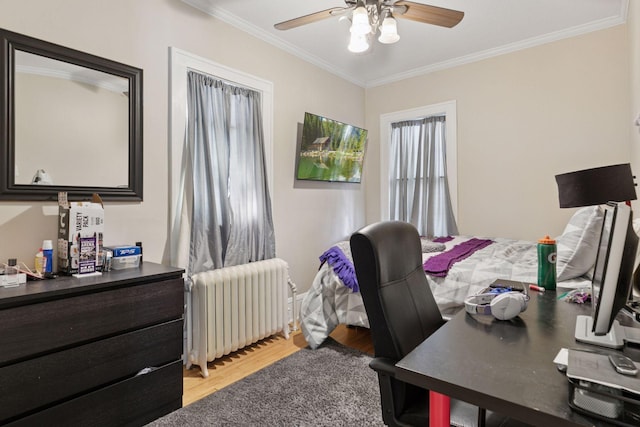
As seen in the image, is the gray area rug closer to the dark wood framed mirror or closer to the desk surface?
the desk surface

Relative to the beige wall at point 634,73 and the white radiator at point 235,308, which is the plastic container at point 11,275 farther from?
the beige wall at point 634,73

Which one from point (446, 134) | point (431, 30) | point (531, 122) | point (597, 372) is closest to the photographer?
point (597, 372)

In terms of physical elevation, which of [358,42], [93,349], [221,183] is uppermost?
[358,42]

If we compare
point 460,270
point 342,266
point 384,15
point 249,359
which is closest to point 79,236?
point 249,359

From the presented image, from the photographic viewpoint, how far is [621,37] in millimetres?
3057

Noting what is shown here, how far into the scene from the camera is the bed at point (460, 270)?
2.03m

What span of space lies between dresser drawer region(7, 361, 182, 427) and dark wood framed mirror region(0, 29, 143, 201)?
108cm

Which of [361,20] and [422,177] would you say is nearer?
[361,20]

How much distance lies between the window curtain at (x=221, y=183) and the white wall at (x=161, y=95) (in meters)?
0.17

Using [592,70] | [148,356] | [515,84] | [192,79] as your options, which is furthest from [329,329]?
[592,70]

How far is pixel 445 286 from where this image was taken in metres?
2.39

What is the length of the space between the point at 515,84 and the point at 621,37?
854mm

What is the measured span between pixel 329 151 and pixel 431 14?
187 cm

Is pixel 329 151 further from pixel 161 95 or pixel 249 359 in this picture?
pixel 249 359
